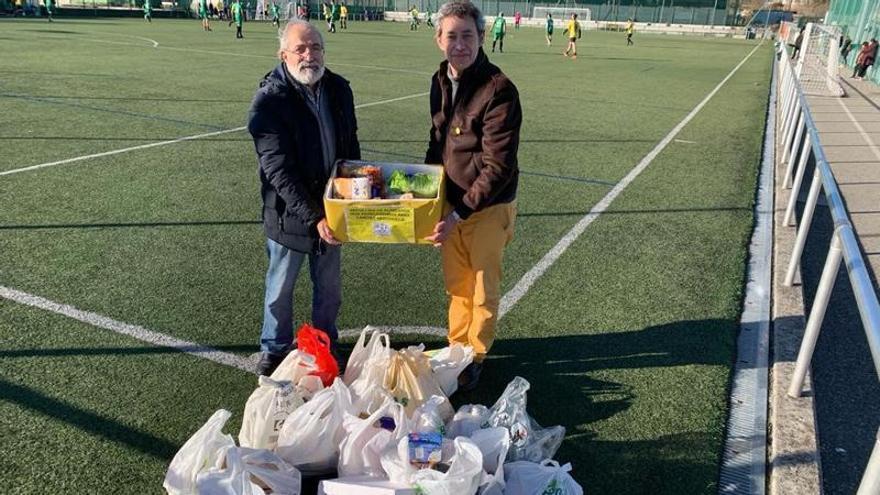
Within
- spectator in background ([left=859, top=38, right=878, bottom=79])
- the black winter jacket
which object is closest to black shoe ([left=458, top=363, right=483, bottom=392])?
the black winter jacket

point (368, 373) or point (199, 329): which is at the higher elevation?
point (368, 373)

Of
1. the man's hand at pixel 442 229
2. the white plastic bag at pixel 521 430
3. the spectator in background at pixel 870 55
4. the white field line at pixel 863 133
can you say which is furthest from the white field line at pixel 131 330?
the spectator in background at pixel 870 55

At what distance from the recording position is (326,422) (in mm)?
2533

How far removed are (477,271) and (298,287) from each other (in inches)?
72.4

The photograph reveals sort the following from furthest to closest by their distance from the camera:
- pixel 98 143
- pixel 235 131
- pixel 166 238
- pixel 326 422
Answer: pixel 235 131
pixel 98 143
pixel 166 238
pixel 326 422

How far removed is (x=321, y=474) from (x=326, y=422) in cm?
27

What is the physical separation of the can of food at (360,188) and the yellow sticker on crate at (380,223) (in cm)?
6

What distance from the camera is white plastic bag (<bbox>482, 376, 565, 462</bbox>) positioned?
2.68 meters

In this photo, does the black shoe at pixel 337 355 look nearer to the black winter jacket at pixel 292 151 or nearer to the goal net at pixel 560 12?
the black winter jacket at pixel 292 151

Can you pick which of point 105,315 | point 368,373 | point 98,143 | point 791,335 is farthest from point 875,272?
point 98,143

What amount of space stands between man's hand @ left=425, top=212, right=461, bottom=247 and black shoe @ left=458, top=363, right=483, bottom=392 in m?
0.87

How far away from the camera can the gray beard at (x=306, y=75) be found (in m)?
2.86

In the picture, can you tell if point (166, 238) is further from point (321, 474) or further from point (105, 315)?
point (321, 474)

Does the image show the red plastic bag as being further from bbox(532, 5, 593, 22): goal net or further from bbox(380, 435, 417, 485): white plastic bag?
bbox(532, 5, 593, 22): goal net
